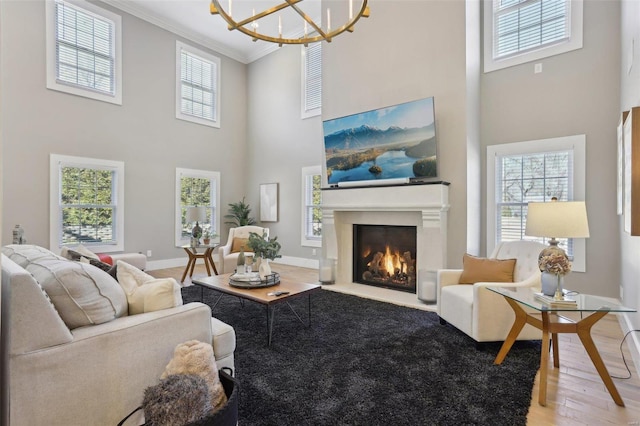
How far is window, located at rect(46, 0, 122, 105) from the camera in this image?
5223 mm

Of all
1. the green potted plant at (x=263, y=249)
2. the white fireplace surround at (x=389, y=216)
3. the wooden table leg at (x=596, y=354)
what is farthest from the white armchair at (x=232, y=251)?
the wooden table leg at (x=596, y=354)

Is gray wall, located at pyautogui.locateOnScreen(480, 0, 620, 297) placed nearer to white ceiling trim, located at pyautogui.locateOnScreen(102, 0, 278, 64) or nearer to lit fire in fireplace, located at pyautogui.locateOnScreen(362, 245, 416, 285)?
lit fire in fireplace, located at pyautogui.locateOnScreen(362, 245, 416, 285)

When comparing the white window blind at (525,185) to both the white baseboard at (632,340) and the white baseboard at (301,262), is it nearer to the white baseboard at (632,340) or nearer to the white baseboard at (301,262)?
the white baseboard at (632,340)

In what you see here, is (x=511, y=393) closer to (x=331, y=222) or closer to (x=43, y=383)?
(x=43, y=383)

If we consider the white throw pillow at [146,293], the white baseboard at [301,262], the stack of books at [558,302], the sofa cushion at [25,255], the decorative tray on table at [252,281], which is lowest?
the white baseboard at [301,262]

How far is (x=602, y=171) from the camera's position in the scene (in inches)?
155

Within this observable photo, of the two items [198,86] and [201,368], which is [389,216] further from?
[198,86]

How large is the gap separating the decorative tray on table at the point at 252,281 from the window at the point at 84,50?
181 inches

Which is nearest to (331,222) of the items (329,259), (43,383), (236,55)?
(329,259)

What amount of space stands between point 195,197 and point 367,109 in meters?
4.20

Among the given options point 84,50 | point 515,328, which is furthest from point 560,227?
point 84,50

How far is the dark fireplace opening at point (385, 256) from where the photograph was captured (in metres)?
4.71

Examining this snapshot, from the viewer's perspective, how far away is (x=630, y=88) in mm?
3016

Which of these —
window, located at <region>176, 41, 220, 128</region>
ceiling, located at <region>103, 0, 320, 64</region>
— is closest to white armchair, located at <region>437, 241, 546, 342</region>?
ceiling, located at <region>103, 0, 320, 64</region>
